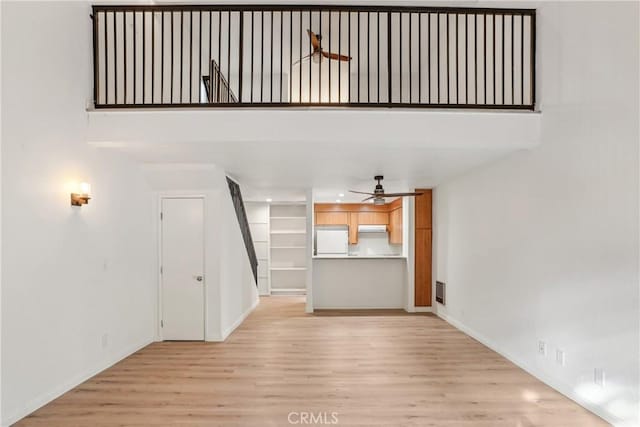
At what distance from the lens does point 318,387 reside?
3.46 m

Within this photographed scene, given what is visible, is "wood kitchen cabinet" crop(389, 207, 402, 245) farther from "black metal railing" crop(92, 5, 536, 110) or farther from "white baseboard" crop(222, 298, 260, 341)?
"white baseboard" crop(222, 298, 260, 341)

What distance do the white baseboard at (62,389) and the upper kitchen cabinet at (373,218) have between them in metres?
6.26

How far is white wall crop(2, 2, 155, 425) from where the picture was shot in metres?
2.81

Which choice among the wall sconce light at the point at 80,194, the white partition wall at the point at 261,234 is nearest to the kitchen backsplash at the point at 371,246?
the white partition wall at the point at 261,234

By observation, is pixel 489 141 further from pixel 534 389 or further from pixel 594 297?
pixel 534 389

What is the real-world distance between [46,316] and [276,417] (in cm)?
205

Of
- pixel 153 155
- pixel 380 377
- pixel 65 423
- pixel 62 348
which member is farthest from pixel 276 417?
pixel 153 155

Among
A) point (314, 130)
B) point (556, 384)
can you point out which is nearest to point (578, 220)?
point (556, 384)

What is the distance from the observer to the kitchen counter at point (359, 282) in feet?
24.0

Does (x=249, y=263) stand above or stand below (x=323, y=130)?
below

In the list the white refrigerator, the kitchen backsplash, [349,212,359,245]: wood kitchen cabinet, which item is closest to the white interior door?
the white refrigerator

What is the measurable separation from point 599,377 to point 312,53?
4.49 metres

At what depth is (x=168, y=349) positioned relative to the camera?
183 inches

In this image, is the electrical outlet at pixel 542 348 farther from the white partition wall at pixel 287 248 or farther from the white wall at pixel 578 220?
the white partition wall at pixel 287 248
